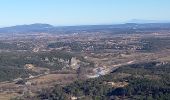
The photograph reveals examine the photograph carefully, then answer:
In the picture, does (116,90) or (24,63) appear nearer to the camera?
(116,90)

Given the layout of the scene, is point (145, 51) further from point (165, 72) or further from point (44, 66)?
point (165, 72)

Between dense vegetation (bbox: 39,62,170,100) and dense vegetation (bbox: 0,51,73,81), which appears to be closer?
dense vegetation (bbox: 39,62,170,100)

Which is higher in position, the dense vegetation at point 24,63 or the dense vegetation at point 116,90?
the dense vegetation at point 116,90

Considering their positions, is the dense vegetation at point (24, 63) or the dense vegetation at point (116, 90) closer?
the dense vegetation at point (116, 90)

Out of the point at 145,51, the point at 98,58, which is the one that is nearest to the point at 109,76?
the point at 98,58

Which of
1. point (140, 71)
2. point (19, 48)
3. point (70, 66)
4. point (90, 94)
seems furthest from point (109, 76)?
point (19, 48)

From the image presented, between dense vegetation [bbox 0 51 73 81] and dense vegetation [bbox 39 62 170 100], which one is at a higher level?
dense vegetation [bbox 39 62 170 100]

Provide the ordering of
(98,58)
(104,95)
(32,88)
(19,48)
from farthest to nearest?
(19,48), (98,58), (32,88), (104,95)

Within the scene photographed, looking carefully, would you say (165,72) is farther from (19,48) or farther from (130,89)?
(19,48)

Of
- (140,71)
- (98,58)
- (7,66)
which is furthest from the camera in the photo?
(98,58)

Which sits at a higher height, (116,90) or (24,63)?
(116,90)

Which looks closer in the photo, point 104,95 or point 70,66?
point 104,95
